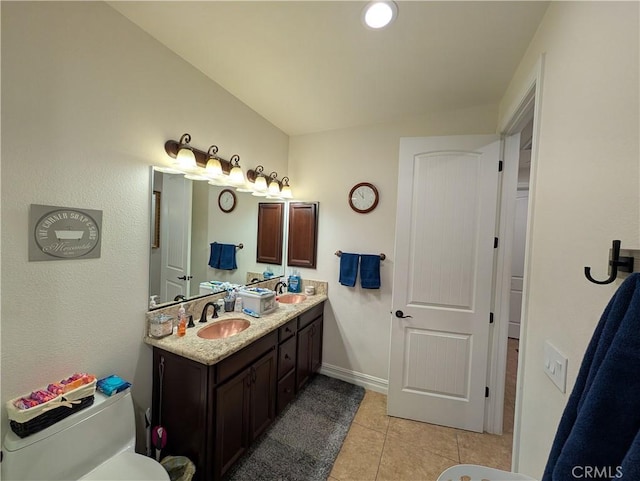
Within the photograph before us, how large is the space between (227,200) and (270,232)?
0.65 metres

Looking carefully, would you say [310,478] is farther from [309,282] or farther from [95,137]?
[95,137]

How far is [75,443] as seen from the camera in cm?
113

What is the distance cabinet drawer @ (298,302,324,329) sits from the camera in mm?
2301

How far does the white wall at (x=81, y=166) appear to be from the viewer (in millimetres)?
1043

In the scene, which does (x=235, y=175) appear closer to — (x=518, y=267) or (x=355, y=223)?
(x=355, y=223)

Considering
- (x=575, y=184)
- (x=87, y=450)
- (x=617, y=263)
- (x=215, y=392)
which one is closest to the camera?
(x=617, y=263)

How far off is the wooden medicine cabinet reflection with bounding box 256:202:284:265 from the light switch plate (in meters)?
2.26

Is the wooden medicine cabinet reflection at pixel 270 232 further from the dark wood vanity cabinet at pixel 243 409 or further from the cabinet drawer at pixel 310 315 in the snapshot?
the dark wood vanity cabinet at pixel 243 409

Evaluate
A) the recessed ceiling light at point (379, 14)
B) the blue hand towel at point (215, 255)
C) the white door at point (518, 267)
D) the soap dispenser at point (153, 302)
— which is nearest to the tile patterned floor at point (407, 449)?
the soap dispenser at point (153, 302)

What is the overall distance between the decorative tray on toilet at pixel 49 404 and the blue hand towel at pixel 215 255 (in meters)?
1.01

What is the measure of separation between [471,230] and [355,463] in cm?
184

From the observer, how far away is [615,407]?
504 mm

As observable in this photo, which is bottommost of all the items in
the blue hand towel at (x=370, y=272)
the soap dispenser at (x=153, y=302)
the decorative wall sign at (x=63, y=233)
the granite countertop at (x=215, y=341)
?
the granite countertop at (x=215, y=341)

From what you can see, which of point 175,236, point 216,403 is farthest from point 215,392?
point 175,236
